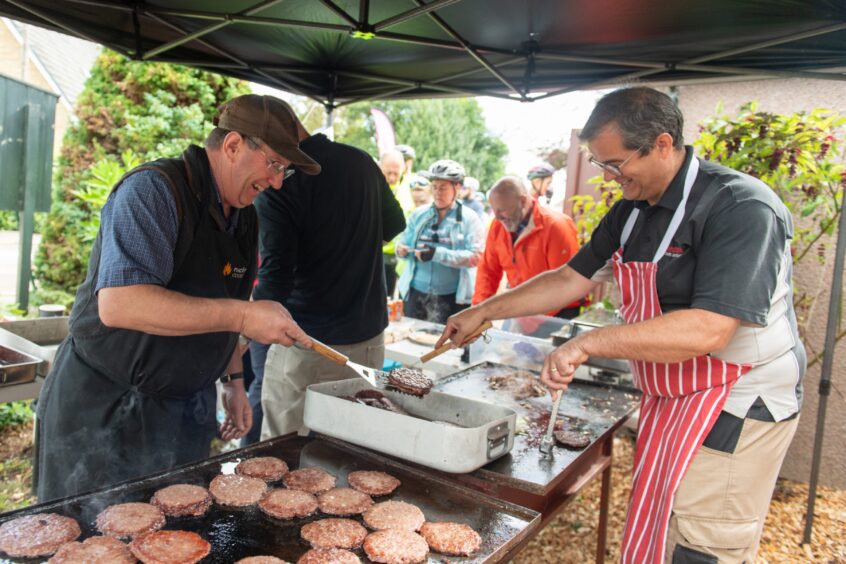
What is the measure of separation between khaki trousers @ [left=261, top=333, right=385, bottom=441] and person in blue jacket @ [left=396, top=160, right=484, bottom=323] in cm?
296

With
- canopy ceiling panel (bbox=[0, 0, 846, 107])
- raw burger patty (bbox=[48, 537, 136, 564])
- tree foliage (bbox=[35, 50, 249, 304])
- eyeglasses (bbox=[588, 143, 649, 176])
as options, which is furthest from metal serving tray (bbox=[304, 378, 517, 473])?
tree foliage (bbox=[35, 50, 249, 304])

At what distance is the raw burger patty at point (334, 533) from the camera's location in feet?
5.92

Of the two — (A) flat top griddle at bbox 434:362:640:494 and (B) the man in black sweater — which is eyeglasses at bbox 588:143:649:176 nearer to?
(A) flat top griddle at bbox 434:362:640:494

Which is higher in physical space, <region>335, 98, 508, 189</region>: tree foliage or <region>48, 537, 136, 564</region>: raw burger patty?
<region>335, 98, 508, 189</region>: tree foliage

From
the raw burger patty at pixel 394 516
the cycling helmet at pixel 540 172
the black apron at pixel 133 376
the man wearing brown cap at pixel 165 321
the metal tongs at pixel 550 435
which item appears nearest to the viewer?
the raw burger patty at pixel 394 516

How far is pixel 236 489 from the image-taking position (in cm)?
201

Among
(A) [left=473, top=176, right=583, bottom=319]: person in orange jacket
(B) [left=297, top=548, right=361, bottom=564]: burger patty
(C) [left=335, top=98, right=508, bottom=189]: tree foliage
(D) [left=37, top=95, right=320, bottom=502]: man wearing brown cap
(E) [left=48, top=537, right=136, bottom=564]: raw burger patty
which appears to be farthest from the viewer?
(C) [left=335, top=98, right=508, bottom=189]: tree foliage

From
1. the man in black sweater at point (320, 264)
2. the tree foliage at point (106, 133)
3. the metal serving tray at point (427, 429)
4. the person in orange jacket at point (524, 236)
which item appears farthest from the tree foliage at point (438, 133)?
the metal serving tray at point (427, 429)

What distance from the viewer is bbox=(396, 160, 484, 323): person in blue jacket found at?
6.49 metres

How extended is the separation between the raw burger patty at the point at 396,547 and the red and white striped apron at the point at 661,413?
117cm

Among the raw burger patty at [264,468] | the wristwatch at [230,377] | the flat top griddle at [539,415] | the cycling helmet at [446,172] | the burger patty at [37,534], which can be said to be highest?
the cycling helmet at [446,172]

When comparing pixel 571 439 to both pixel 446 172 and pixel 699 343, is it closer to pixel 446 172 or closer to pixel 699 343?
pixel 699 343

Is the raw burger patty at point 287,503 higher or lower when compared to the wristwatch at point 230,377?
lower

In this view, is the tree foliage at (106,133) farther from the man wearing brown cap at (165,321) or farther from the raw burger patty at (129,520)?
the raw burger patty at (129,520)
